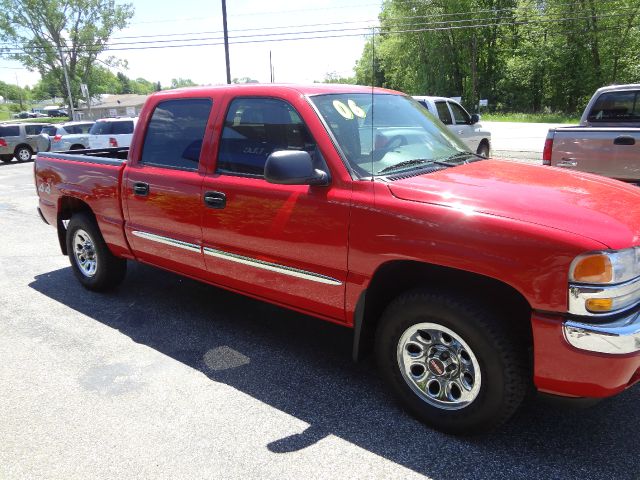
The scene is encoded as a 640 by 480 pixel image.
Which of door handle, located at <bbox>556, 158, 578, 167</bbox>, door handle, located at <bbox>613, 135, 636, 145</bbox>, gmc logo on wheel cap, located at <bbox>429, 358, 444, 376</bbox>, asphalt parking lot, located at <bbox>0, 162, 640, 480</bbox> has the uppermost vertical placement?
door handle, located at <bbox>613, 135, 636, 145</bbox>

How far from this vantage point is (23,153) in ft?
73.3

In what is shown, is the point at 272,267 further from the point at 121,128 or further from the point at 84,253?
the point at 121,128

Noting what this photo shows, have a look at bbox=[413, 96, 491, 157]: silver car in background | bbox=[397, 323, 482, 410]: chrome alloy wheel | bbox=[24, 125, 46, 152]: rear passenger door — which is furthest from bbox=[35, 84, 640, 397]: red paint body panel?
bbox=[24, 125, 46, 152]: rear passenger door

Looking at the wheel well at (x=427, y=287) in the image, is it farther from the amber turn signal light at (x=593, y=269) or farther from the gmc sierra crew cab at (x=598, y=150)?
the gmc sierra crew cab at (x=598, y=150)

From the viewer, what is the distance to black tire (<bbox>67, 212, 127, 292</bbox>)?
4.82 metres

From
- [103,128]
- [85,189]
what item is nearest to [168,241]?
[85,189]

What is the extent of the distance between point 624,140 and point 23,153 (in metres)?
23.5

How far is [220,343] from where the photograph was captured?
3.93 m

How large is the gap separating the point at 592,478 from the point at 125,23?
57998 millimetres

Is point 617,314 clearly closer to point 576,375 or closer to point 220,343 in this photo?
point 576,375

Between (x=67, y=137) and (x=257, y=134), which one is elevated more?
(x=257, y=134)

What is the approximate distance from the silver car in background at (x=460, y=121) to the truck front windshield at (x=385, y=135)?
740 cm

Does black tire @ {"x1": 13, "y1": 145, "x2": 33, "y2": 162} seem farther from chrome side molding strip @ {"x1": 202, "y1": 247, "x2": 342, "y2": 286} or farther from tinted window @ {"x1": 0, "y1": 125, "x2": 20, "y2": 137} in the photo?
chrome side molding strip @ {"x1": 202, "y1": 247, "x2": 342, "y2": 286}

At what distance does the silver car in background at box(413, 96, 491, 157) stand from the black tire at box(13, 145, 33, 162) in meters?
18.8
